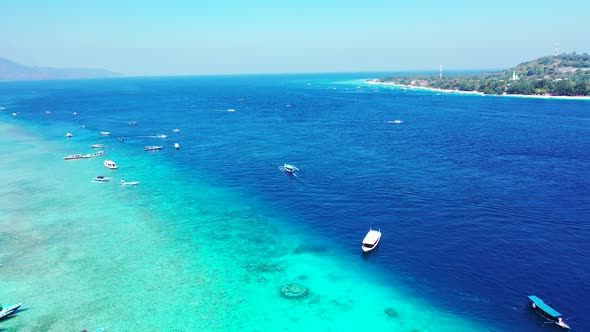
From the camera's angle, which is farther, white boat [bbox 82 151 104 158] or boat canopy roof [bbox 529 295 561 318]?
white boat [bbox 82 151 104 158]

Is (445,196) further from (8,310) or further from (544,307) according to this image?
(8,310)

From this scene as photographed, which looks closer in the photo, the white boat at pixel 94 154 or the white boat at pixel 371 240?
the white boat at pixel 371 240

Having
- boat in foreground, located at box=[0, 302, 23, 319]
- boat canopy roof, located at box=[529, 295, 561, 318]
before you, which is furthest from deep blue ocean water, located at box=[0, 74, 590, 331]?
boat in foreground, located at box=[0, 302, 23, 319]

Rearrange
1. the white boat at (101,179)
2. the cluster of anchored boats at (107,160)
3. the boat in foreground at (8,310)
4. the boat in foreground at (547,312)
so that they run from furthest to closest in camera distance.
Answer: the white boat at (101,179)
the cluster of anchored boats at (107,160)
the boat in foreground at (8,310)
the boat in foreground at (547,312)

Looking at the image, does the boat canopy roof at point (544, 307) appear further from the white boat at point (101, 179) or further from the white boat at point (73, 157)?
the white boat at point (73, 157)

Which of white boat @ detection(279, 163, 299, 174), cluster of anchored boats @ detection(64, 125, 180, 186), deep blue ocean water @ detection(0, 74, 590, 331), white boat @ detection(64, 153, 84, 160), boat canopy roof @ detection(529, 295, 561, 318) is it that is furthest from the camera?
white boat @ detection(64, 153, 84, 160)

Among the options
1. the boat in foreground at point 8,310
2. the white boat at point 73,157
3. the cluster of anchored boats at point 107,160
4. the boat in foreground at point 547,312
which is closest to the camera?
the boat in foreground at point 547,312

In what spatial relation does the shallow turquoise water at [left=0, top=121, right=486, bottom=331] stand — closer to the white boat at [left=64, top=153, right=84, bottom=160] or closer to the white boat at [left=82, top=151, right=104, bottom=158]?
the white boat at [left=64, top=153, right=84, bottom=160]

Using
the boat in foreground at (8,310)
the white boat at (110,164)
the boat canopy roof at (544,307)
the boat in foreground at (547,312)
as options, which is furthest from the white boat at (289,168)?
the boat in foreground at (8,310)
